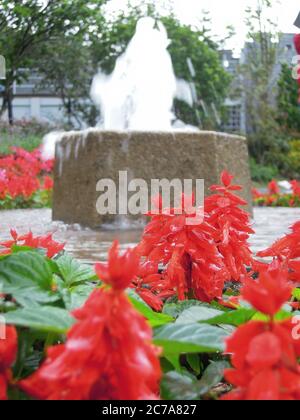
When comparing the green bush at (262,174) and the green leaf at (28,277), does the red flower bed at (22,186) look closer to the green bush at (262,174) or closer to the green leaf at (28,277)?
the green leaf at (28,277)

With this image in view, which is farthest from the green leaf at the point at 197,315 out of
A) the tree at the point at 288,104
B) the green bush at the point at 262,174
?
the green bush at the point at 262,174

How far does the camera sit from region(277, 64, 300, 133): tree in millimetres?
19297

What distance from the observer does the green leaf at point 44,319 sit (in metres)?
0.64

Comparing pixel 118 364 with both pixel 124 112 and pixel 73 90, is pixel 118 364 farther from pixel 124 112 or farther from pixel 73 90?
pixel 73 90

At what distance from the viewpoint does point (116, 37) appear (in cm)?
2798

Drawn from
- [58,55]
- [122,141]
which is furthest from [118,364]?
[58,55]

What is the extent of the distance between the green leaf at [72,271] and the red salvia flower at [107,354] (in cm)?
43

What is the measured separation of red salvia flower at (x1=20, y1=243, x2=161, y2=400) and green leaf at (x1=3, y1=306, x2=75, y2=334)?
45 millimetres

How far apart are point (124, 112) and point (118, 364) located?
30.5 ft

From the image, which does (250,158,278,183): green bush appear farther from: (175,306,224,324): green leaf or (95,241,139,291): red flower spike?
(95,241,139,291): red flower spike

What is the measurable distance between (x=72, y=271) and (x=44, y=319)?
39cm

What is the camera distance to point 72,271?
1.05 meters

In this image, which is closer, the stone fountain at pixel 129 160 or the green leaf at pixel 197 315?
the green leaf at pixel 197 315

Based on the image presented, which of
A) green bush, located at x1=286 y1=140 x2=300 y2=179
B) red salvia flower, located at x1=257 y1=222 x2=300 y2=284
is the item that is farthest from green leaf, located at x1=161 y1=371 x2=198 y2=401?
green bush, located at x1=286 y1=140 x2=300 y2=179
